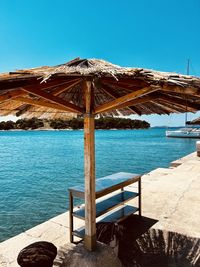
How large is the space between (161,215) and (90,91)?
138 inches

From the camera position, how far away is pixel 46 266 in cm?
266

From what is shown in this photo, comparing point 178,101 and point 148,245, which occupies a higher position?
point 178,101

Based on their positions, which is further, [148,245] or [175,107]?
[175,107]

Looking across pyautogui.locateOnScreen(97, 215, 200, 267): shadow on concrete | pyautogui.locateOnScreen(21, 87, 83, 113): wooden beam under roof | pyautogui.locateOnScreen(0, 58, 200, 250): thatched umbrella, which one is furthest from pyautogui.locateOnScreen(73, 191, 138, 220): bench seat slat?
pyautogui.locateOnScreen(21, 87, 83, 113): wooden beam under roof

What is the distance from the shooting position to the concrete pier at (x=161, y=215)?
3977 mm

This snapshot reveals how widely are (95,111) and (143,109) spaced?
209 cm

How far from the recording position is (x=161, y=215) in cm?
509

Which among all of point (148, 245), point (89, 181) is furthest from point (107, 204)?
point (89, 181)

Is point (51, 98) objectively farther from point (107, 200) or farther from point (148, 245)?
point (148, 245)

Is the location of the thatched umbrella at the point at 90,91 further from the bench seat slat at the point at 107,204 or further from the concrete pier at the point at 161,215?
the concrete pier at the point at 161,215

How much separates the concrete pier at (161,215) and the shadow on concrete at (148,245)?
26cm

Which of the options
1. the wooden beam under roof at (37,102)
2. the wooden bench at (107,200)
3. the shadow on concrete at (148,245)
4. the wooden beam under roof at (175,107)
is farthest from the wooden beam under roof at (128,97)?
the shadow on concrete at (148,245)

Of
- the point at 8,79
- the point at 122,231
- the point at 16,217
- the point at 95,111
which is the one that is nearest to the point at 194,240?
the point at 122,231

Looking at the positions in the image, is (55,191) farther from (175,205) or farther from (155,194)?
(175,205)
